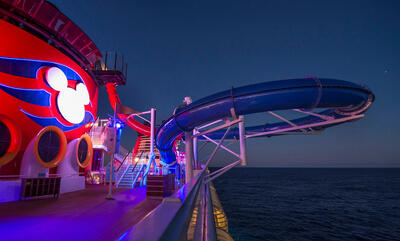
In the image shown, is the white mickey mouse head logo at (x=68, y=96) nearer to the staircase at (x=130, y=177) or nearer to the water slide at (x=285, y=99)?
the staircase at (x=130, y=177)

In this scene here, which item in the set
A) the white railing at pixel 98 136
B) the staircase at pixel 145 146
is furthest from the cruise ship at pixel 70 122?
the staircase at pixel 145 146

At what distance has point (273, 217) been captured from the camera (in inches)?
746

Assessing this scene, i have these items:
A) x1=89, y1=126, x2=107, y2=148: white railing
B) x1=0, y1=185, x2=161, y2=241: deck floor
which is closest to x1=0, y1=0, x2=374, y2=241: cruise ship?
x1=0, y1=185, x2=161, y2=241: deck floor

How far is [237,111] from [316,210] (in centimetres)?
2111

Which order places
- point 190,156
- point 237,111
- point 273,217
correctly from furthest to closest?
point 273,217 → point 190,156 → point 237,111

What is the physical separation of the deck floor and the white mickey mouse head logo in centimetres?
521

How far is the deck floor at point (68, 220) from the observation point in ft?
14.5

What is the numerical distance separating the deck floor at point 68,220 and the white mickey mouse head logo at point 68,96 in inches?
205

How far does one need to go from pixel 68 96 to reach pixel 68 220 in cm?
794

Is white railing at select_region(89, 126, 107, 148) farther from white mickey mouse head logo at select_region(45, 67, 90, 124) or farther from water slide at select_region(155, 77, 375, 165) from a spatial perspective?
water slide at select_region(155, 77, 375, 165)

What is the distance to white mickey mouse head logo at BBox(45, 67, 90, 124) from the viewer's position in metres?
10.3

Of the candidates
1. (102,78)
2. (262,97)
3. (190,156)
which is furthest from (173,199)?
(102,78)

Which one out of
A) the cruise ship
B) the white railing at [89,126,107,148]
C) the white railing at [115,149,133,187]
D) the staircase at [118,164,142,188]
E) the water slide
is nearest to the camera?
the cruise ship

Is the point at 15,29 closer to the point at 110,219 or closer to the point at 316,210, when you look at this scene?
the point at 110,219
